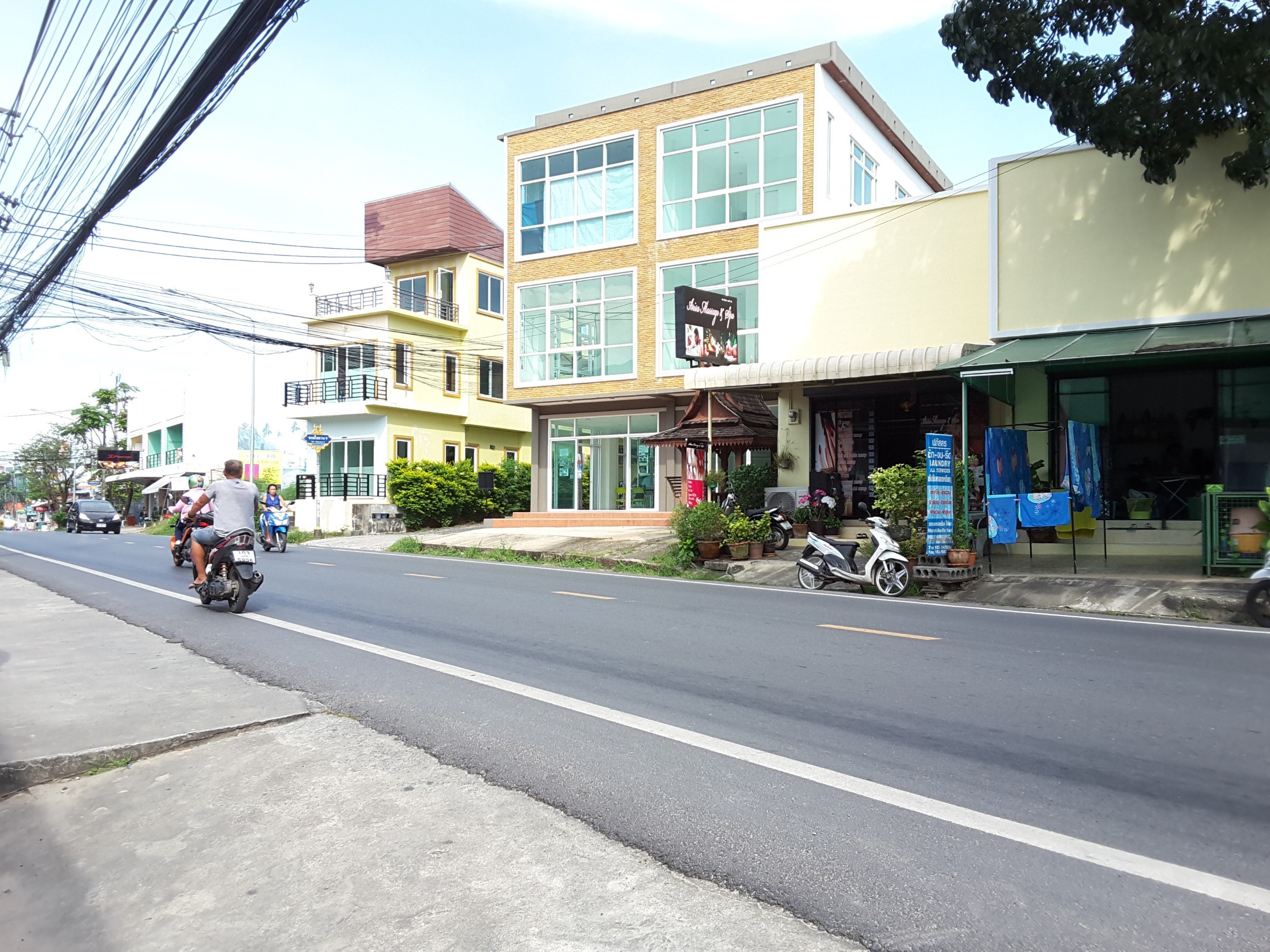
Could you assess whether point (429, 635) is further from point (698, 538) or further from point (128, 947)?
point (698, 538)

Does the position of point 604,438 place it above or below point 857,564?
above

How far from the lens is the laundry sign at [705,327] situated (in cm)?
2038

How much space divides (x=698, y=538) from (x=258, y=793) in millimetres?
12858

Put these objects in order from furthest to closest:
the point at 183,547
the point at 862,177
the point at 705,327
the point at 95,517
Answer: the point at 95,517 → the point at 862,177 → the point at 705,327 → the point at 183,547

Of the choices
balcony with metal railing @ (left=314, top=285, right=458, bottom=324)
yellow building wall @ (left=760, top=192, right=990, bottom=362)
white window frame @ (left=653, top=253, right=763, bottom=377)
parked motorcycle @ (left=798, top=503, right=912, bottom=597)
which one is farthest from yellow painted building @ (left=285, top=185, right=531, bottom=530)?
parked motorcycle @ (left=798, top=503, right=912, bottom=597)

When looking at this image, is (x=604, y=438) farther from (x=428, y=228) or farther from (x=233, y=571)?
(x=233, y=571)

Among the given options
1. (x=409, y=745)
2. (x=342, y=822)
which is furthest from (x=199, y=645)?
(x=342, y=822)

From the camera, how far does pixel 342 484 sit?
122 ft

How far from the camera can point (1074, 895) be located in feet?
10.8

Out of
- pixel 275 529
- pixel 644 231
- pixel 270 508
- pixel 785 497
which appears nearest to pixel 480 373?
pixel 644 231

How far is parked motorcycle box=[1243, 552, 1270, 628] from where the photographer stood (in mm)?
9734

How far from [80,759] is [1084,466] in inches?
561

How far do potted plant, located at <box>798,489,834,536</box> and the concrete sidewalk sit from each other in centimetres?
1344

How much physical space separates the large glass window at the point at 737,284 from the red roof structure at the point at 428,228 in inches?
596
